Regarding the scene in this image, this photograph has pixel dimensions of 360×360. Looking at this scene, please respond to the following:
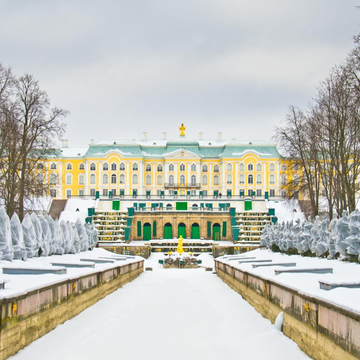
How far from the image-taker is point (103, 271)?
1555 cm

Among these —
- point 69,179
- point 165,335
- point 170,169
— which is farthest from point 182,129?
point 165,335

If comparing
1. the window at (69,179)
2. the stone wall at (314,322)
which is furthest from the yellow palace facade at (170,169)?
the stone wall at (314,322)

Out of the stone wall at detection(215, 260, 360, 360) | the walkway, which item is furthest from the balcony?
the stone wall at detection(215, 260, 360, 360)

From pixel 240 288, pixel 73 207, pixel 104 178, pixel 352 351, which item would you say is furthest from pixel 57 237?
pixel 104 178

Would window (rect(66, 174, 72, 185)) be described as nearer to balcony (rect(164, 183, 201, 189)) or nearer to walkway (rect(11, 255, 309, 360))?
balcony (rect(164, 183, 201, 189))

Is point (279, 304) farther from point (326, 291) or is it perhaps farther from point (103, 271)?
point (103, 271)

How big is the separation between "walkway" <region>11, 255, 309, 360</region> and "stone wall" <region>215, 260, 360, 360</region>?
255mm

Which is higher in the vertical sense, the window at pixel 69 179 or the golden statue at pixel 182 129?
the golden statue at pixel 182 129

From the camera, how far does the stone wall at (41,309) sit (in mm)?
7617

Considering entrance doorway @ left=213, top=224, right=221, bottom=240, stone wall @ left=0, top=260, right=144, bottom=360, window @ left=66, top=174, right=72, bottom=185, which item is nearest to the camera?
stone wall @ left=0, top=260, right=144, bottom=360

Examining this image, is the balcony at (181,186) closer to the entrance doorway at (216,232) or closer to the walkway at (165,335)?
the entrance doorway at (216,232)

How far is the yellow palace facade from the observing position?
3189 inches

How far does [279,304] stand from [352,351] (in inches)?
157

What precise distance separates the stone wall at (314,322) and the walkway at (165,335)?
0.25 meters
